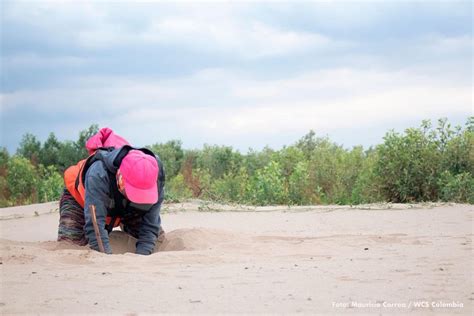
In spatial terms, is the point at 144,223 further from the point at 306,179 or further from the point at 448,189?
the point at 306,179

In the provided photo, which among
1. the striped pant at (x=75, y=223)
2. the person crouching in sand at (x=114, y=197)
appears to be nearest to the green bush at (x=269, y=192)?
the striped pant at (x=75, y=223)

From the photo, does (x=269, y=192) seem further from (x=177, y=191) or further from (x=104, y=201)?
(x=104, y=201)

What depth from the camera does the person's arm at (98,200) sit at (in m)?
7.79

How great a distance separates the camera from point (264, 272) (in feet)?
20.7

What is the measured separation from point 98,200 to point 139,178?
637mm

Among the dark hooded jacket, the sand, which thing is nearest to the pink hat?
the dark hooded jacket

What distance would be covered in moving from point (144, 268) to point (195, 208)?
6174 mm

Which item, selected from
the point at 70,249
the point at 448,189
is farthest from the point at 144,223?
the point at 448,189

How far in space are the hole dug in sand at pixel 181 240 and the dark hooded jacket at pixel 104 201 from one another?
11.4 inches

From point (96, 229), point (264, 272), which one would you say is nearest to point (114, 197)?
point (96, 229)

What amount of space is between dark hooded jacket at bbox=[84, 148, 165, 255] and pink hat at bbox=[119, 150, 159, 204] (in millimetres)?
341

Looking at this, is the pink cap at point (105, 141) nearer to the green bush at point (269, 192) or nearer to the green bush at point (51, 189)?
the green bush at point (269, 192)

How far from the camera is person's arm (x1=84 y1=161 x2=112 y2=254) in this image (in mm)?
7785

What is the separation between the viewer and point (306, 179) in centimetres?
1647
